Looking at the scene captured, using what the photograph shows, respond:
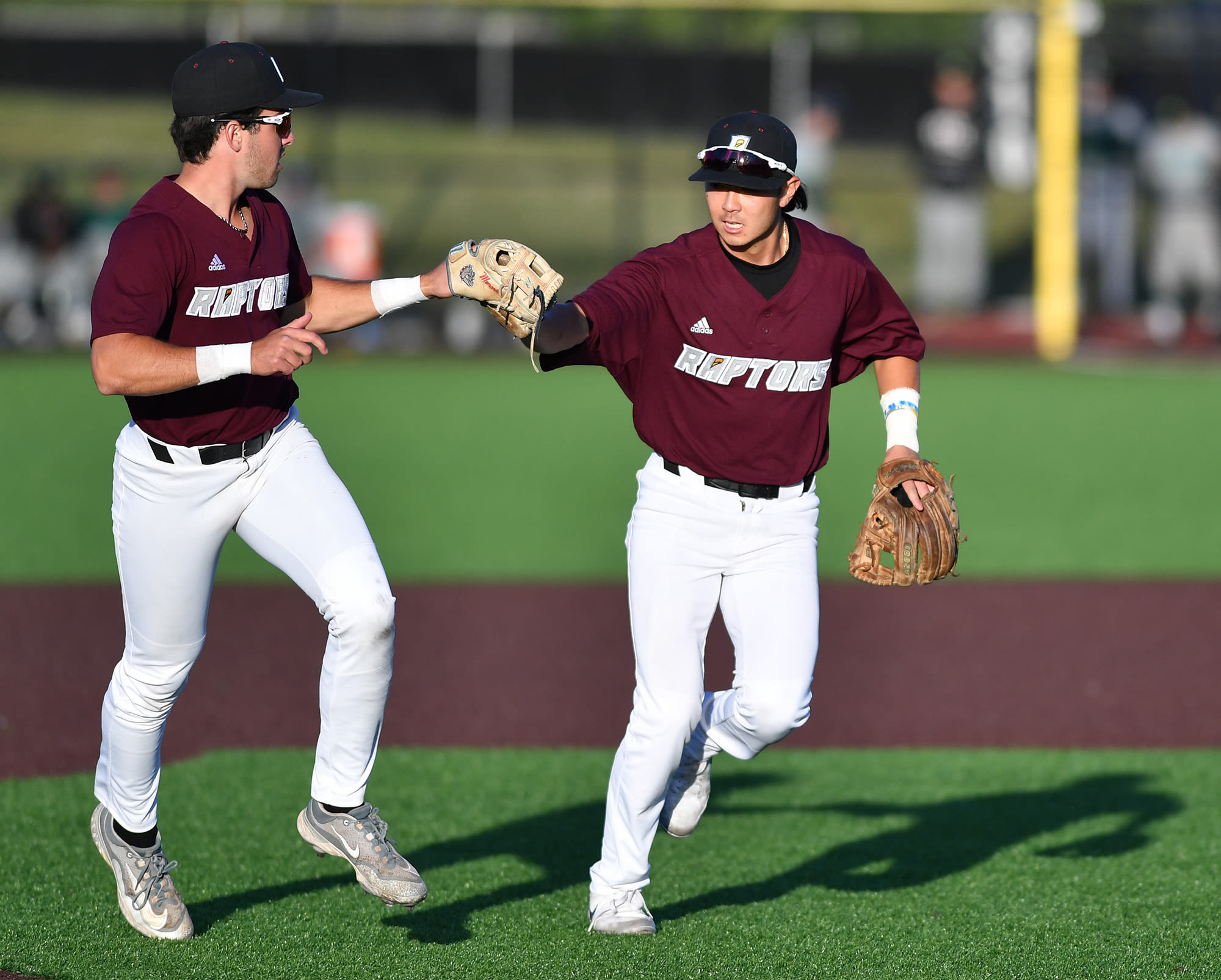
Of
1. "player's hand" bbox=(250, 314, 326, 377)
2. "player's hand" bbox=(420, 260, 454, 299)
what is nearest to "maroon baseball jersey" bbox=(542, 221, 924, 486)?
"player's hand" bbox=(420, 260, 454, 299)

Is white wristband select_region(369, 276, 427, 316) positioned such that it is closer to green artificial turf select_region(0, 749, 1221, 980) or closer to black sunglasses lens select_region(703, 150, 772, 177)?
black sunglasses lens select_region(703, 150, 772, 177)

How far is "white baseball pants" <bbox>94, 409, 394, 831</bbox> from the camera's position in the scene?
4.00 m

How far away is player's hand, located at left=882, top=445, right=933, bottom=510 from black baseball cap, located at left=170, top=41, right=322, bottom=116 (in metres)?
1.89

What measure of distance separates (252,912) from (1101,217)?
19.7 metres

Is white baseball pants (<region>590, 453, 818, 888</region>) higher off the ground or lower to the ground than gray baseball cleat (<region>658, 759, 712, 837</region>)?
higher

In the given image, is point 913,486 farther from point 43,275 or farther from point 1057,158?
point 43,275

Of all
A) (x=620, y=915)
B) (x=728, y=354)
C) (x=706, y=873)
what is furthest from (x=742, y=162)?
(x=706, y=873)

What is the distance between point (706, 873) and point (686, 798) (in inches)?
12.3

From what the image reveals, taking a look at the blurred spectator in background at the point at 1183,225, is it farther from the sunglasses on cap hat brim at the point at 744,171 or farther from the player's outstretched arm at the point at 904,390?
the sunglasses on cap hat brim at the point at 744,171

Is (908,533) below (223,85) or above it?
below

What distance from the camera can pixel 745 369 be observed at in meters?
4.20

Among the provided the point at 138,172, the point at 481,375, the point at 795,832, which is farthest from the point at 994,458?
the point at 138,172

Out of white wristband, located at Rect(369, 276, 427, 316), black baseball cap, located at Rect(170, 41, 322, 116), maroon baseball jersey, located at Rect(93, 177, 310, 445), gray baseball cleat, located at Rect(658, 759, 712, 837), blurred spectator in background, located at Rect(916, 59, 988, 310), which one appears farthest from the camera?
blurred spectator in background, located at Rect(916, 59, 988, 310)

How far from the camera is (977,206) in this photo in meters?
21.6
